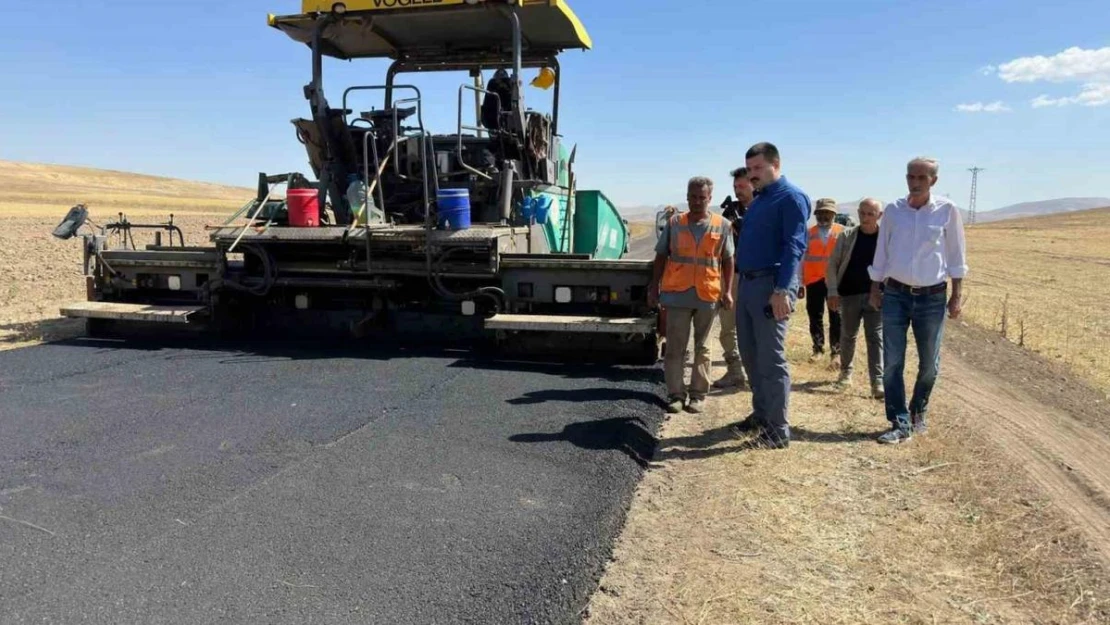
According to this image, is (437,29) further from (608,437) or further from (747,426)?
Result: (747,426)

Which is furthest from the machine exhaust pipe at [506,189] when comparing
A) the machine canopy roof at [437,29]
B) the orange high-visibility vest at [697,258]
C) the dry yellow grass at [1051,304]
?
the dry yellow grass at [1051,304]

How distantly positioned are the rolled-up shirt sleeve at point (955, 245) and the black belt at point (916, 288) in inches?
3.7

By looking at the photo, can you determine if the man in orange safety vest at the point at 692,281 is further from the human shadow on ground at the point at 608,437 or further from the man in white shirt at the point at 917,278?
the man in white shirt at the point at 917,278

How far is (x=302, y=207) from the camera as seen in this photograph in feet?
22.7

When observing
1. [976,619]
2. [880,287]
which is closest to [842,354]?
[880,287]

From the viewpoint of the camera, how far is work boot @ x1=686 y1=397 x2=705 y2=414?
5305 millimetres

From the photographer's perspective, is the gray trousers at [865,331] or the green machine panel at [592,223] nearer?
the gray trousers at [865,331]

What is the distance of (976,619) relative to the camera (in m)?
2.63

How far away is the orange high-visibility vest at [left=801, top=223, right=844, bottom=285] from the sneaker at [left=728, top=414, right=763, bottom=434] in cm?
261

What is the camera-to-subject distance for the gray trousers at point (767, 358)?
4.52m

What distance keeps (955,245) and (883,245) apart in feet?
1.33

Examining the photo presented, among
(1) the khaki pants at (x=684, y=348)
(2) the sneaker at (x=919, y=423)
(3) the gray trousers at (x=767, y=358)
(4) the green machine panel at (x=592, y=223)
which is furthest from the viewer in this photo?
(4) the green machine panel at (x=592, y=223)

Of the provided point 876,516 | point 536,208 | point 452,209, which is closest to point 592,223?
point 536,208

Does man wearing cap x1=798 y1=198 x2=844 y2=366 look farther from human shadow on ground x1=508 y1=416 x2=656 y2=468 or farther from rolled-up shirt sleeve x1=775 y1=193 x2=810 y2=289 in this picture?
human shadow on ground x1=508 y1=416 x2=656 y2=468
